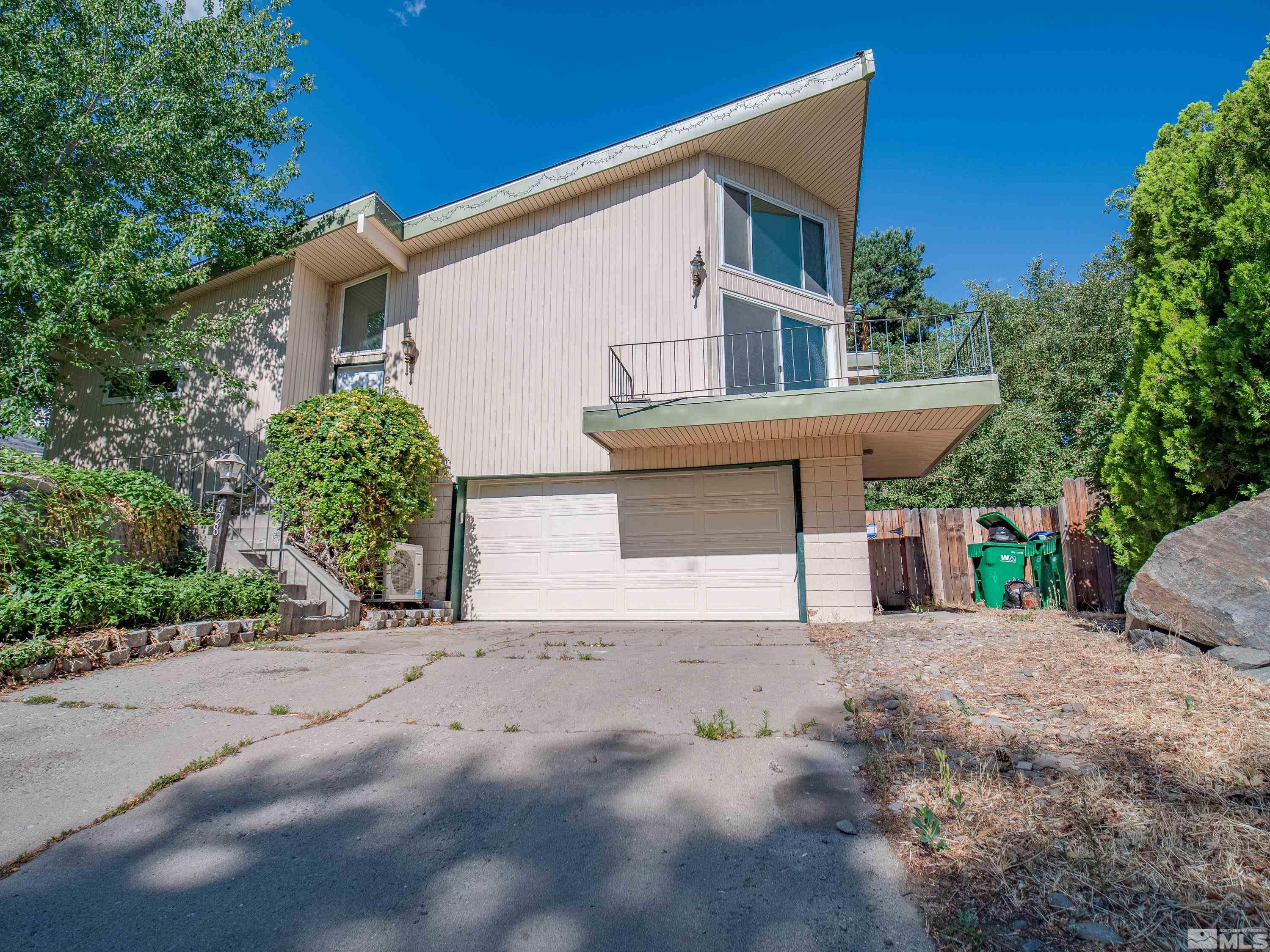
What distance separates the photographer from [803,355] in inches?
348

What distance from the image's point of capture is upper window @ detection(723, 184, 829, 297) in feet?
29.0

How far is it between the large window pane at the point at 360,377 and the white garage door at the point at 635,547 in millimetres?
2505

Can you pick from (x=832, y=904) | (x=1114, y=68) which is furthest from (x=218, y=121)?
(x=1114, y=68)

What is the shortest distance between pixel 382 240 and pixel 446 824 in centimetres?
924

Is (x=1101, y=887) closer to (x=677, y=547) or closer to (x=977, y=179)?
(x=677, y=547)

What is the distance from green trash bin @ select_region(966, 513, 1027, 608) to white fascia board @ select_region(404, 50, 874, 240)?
23.3ft

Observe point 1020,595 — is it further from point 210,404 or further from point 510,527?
point 210,404

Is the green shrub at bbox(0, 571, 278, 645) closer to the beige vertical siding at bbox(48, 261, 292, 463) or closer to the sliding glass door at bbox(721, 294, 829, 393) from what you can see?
the beige vertical siding at bbox(48, 261, 292, 463)

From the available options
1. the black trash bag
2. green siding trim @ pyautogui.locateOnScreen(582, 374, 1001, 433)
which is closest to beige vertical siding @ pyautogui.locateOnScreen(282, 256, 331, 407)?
green siding trim @ pyautogui.locateOnScreen(582, 374, 1001, 433)

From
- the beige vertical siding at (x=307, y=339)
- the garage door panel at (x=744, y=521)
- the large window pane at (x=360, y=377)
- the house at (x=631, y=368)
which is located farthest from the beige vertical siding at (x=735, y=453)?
the beige vertical siding at (x=307, y=339)

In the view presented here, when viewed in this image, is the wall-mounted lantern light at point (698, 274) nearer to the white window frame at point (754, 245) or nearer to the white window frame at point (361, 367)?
the white window frame at point (754, 245)

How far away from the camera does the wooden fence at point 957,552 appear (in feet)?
29.7

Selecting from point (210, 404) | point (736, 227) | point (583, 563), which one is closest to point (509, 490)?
point (583, 563)

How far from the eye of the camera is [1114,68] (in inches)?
441
